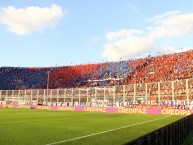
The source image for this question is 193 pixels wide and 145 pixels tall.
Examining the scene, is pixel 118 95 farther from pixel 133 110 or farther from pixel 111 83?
pixel 111 83

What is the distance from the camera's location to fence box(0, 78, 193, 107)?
4923cm

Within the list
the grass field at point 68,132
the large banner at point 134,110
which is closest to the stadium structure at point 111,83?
the large banner at point 134,110

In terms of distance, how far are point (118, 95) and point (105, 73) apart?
41529 millimetres

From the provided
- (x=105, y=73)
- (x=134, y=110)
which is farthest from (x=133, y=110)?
(x=105, y=73)

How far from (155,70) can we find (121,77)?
11993 millimetres

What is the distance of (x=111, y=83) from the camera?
9156 centimetres

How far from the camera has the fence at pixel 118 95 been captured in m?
49.2

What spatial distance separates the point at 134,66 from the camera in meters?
95.3

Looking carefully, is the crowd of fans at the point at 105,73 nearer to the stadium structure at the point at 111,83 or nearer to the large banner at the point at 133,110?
the stadium structure at the point at 111,83

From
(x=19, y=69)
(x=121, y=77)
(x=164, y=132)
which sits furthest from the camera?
(x=19, y=69)

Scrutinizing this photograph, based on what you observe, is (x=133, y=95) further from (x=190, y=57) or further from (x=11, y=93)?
(x=11, y=93)

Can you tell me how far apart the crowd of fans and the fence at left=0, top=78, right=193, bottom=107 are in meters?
14.9

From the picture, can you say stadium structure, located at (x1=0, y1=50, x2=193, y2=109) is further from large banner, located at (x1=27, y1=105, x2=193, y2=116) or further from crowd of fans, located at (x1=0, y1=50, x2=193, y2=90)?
large banner, located at (x1=27, y1=105, x2=193, y2=116)

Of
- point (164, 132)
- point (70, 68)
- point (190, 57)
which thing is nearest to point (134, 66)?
point (190, 57)
